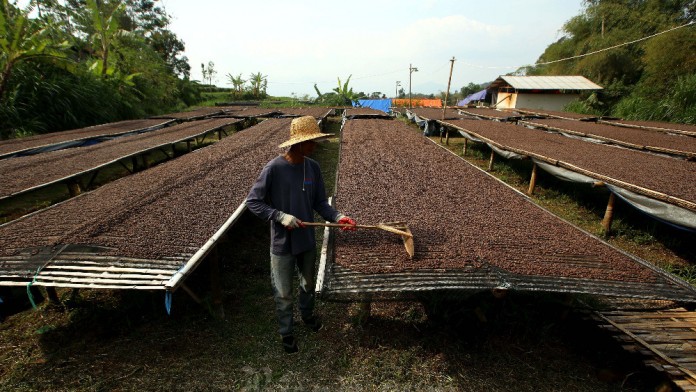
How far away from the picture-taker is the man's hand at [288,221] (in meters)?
2.09

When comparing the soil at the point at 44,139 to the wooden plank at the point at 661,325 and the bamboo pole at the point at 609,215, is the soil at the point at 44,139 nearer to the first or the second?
the wooden plank at the point at 661,325

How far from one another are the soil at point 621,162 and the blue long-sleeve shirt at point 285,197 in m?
3.83

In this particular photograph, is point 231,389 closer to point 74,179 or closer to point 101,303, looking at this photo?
point 101,303

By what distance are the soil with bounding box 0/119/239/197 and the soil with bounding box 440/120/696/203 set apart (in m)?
6.95

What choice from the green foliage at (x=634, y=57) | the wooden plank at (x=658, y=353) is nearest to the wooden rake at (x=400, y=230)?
the wooden plank at (x=658, y=353)

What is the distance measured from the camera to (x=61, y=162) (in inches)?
199

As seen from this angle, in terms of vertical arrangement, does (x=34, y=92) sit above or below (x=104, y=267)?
above

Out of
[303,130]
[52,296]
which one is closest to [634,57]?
[303,130]

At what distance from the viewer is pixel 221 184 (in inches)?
159

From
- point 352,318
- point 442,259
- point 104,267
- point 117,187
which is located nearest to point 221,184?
point 117,187

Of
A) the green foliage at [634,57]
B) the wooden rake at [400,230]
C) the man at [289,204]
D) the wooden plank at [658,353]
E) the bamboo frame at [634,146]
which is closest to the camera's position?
the wooden plank at [658,353]

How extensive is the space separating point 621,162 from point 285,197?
5.41m

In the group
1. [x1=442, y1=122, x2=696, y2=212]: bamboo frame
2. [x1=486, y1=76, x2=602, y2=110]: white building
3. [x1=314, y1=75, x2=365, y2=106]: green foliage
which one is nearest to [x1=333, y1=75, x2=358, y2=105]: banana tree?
[x1=314, y1=75, x2=365, y2=106]: green foliage

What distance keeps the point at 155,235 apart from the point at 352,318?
1.70m
